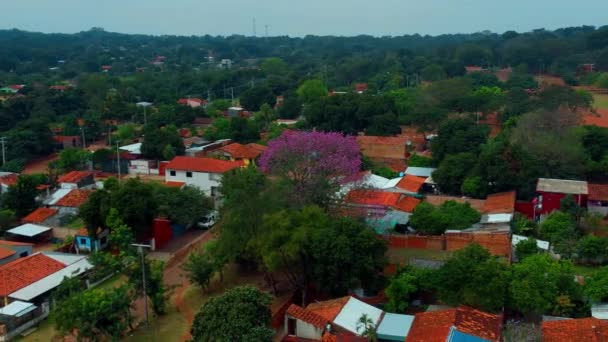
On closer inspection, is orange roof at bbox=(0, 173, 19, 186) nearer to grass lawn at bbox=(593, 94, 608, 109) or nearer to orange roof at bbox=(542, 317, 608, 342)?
orange roof at bbox=(542, 317, 608, 342)

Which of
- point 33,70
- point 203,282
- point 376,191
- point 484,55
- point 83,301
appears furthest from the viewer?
point 33,70

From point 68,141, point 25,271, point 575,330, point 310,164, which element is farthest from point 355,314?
point 68,141

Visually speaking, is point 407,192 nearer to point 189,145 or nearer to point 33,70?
point 189,145

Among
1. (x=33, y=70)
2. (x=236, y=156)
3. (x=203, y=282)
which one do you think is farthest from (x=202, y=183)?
(x=33, y=70)

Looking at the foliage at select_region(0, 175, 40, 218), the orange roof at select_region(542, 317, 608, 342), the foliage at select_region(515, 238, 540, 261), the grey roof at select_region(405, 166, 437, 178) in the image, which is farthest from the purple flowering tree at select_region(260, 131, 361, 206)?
the foliage at select_region(0, 175, 40, 218)

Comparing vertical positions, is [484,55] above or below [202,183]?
above

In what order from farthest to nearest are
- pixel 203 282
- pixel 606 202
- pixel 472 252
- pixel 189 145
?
pixel 189 145, pixel 606 202, pixel 203 282, pixel 472 252
